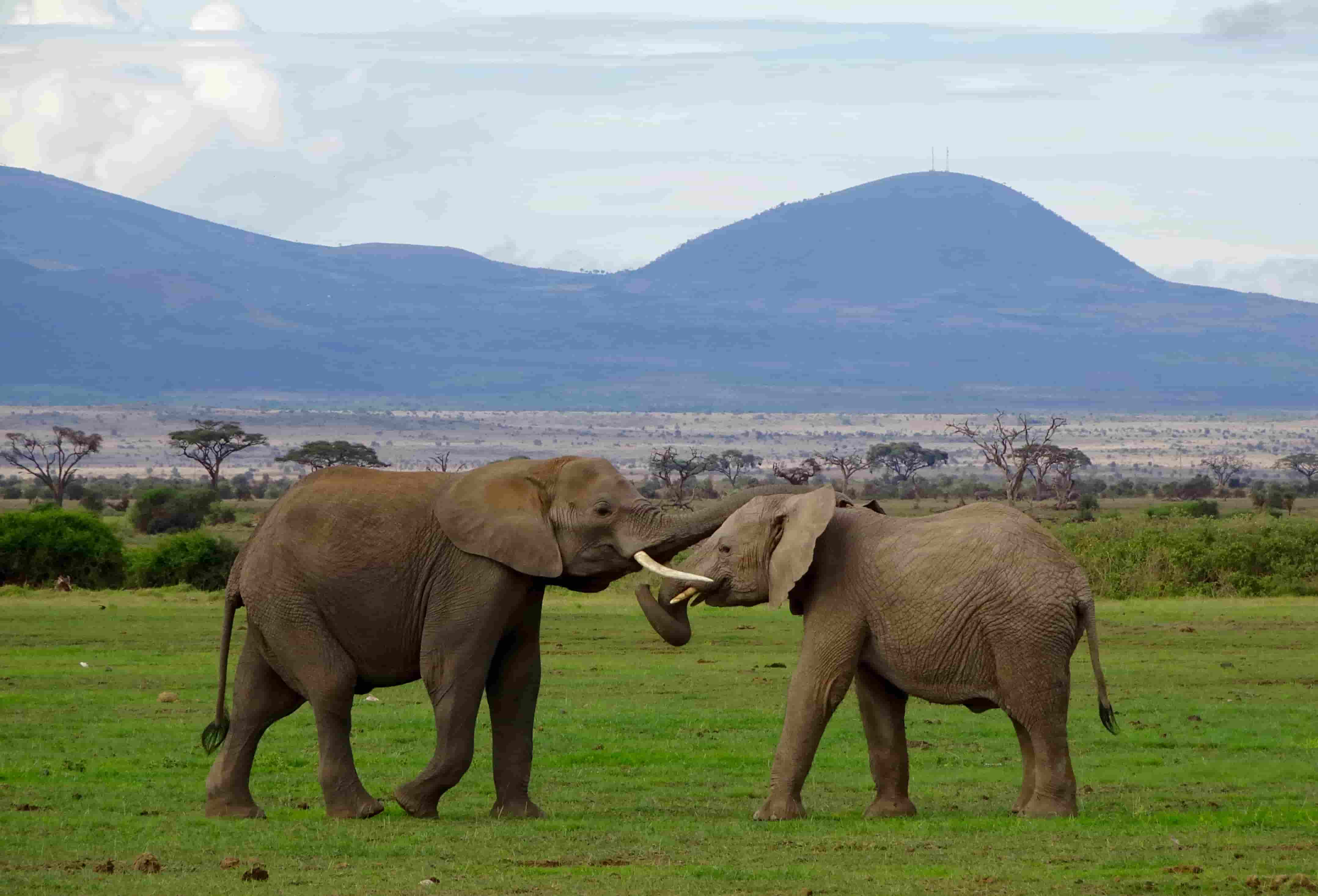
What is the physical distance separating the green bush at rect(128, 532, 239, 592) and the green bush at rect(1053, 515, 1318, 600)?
64.9 ft

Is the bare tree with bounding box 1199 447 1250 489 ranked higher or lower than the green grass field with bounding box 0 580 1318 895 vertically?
lower

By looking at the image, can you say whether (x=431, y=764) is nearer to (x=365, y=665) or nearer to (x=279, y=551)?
(x=365, y=665)

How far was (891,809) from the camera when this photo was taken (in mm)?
14227

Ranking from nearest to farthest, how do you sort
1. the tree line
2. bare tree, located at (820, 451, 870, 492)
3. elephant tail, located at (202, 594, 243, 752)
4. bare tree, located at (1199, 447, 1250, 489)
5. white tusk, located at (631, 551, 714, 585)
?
white tusk, located at (631, 551, 714, 585) → elephant tail, located at (202, 594, 243, 752) → the tree line → bare tree, located at (820, 451, 870, 492) → bare tree, located at (1199, 447, 1250, 489)

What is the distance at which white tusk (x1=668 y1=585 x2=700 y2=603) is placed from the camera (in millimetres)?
14328

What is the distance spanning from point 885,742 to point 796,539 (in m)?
1.64

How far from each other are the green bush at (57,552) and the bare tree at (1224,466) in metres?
74.8

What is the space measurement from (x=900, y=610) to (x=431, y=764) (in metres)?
3.49

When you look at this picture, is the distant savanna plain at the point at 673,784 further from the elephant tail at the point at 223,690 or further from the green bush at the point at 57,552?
the green bush at the point at 57,552

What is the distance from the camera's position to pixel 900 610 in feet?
45.6

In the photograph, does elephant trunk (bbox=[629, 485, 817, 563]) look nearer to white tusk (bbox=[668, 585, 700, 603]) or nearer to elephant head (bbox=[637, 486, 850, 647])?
elephant head (bbox=[637, 486, 850, 647])

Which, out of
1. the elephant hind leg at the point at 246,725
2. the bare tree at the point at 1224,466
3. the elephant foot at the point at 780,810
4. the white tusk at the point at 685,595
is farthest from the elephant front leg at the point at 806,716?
the bare tree at the point at 1224,466

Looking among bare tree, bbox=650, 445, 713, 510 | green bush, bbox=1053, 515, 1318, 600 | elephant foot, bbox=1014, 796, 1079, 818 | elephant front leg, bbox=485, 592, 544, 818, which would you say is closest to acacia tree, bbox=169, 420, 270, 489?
bare tree, bbox=650, 445, 713, 510

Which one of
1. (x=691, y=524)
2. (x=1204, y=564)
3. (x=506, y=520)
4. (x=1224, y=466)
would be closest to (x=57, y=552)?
(x=1204, y=564)
